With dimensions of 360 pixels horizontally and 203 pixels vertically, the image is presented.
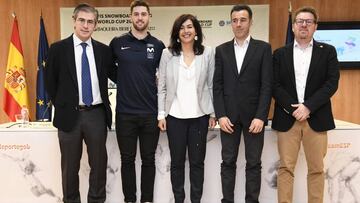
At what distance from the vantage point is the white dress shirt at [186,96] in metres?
2.68

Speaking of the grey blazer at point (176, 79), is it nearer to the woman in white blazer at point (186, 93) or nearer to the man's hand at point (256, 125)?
the woman in white blazer at point (186, 93)

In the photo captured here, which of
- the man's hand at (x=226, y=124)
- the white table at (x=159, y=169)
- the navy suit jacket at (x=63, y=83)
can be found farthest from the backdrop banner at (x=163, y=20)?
the man's hand at (x=226, y=124)

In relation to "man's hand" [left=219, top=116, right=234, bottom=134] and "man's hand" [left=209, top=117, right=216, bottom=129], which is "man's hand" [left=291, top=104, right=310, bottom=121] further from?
"man's hand" [left=209, top=117, right=216, bottom=129]

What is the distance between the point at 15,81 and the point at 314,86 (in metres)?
4.11

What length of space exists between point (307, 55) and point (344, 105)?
136 inches

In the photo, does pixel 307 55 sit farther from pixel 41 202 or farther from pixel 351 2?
pixel 351 2

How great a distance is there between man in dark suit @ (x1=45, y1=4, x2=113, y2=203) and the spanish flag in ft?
8.96

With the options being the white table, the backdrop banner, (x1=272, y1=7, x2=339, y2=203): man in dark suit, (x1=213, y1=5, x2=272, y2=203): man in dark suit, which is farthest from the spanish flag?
(x1=272, y1=7, x2=339, y2=203): man in dark suit

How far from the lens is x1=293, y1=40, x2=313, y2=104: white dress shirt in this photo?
2623 mm

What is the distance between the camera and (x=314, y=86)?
2.61 metres

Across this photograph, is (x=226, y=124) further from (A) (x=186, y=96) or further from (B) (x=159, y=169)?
(B) (x=159, y=169)

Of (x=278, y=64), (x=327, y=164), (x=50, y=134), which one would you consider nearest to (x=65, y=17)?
(x=50, y=134)

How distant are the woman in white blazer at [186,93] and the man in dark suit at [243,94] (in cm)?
10

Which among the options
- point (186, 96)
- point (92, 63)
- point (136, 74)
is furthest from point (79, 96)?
point (186, 96)
